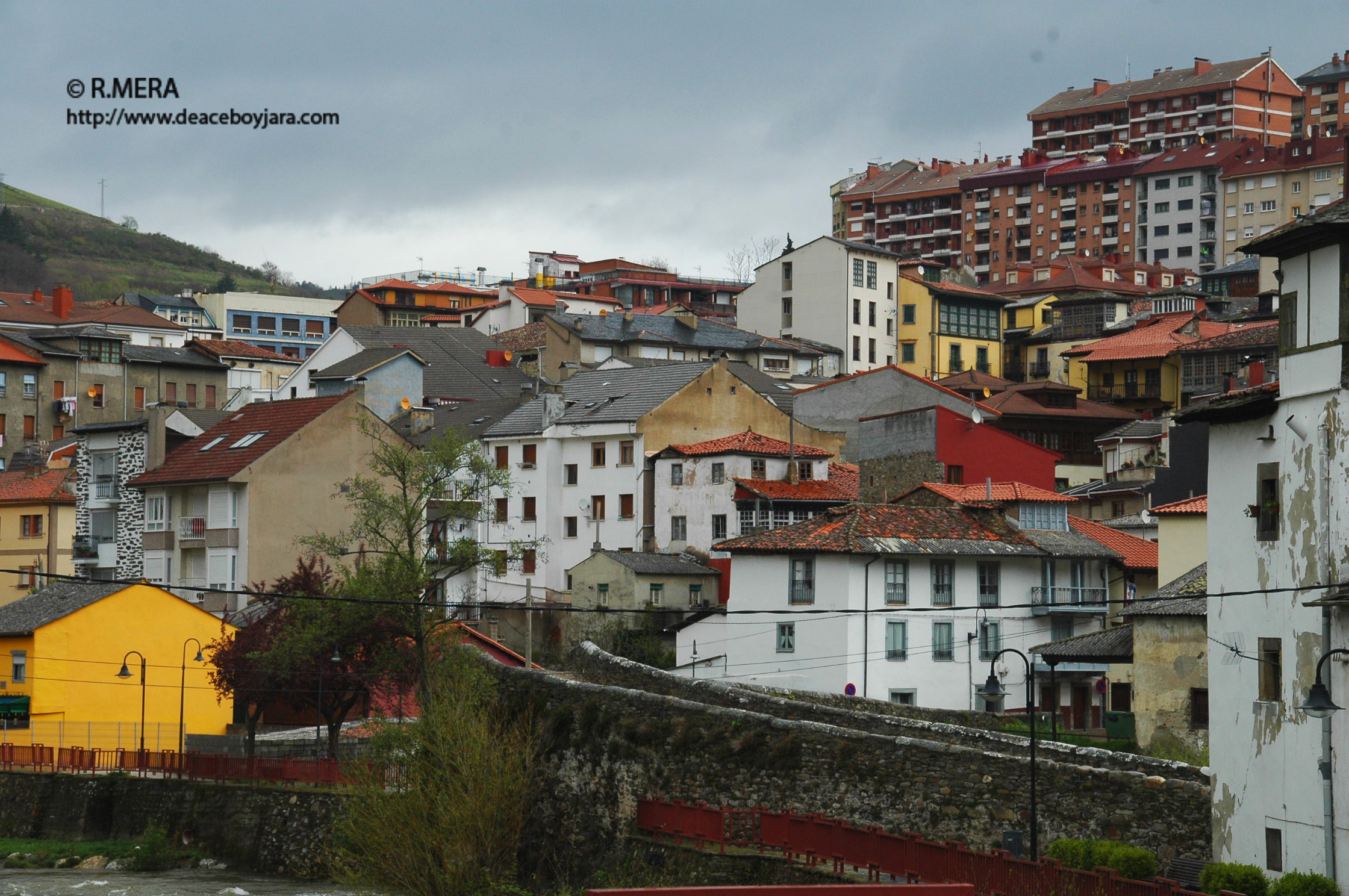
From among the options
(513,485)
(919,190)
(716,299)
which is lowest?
(513,485)

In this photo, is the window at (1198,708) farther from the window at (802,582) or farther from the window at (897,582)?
the window at (802,582)

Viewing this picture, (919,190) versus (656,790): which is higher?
(919,190)

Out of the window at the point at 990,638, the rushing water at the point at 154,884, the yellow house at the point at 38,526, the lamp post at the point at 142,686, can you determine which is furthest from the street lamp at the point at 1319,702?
the yellow house at the point at 38,526

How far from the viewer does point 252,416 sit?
2844 inches

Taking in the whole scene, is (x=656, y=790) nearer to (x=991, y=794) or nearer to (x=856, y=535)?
(x=991, y=794)

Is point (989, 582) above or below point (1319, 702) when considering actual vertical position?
above

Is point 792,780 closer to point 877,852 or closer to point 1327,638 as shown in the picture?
point 877,852

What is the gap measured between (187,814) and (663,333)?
61.6 m

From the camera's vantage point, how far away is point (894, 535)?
183ft

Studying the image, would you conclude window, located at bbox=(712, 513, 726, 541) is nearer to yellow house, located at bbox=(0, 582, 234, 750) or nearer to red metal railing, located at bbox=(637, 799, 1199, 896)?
yellow house, located at bbox=(0, 582, 234, 750)

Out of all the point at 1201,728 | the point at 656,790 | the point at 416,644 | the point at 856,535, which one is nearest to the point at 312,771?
the point at 416,644

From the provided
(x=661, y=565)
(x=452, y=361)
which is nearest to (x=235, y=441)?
(x=661, y=565)

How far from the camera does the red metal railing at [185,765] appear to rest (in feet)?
151

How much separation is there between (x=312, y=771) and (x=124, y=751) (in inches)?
321
